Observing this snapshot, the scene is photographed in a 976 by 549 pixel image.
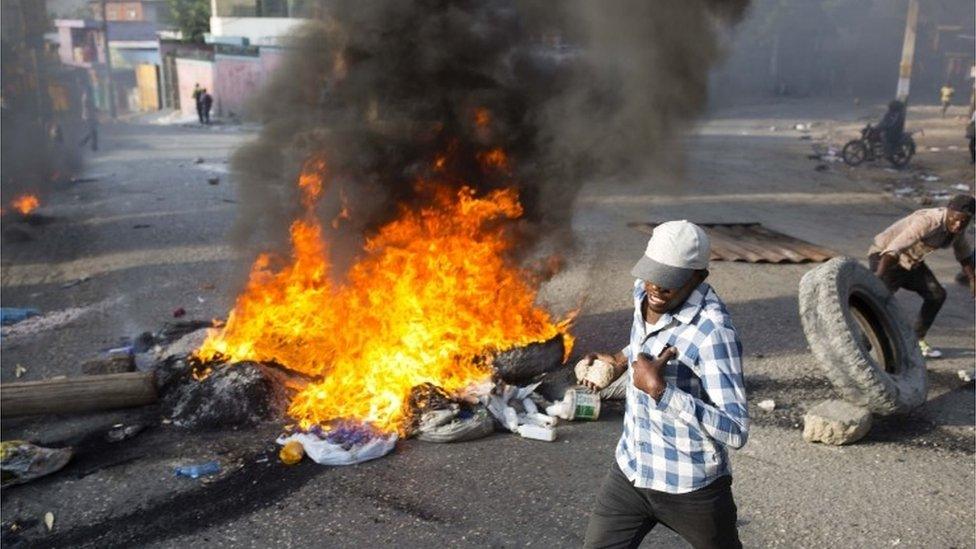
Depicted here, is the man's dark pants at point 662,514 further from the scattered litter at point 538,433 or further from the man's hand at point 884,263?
the man's hand at point 884,263

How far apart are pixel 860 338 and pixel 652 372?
408 cm

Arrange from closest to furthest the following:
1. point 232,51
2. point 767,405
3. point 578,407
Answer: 1. point 578,407
2. point 767,405
3. point 232,51

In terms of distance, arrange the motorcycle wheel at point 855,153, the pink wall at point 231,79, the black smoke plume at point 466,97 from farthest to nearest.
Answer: the pink wall at point 231,79
the motorcycle wheel at point 855,153
the black smoke plume at point 466,97

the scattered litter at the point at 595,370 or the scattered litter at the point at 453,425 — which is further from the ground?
the scattered litter at the point at 595,370

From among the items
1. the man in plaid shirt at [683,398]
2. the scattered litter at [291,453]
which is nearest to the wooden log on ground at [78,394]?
the scattered litter at [291,453]

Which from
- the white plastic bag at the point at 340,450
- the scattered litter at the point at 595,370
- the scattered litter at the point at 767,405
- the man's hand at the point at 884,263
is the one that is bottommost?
the scattered litter at the point at 767,405

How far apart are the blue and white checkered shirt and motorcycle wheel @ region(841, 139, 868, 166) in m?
19.7

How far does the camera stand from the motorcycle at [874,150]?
19391 millimetres

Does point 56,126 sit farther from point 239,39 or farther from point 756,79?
point 756,79

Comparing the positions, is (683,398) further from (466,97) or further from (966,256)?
(966,256)

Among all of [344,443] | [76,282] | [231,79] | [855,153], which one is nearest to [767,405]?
[344,443]

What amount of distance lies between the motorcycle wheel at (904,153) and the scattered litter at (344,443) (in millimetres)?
18194

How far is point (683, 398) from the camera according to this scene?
2.76m

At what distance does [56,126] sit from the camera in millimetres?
21094
